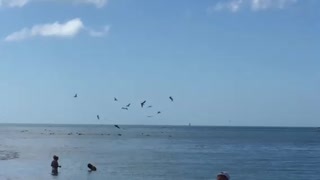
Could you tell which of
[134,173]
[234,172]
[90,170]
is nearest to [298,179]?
[234,172]

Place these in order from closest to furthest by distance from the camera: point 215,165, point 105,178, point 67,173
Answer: point 105,178 < point 67,173 < point 215,165

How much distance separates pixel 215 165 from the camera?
5091 cm

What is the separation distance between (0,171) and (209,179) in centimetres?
1467

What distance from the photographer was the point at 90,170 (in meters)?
43.6

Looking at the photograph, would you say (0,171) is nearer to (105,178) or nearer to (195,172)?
(105,178)

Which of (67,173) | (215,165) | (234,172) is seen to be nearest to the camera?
(67,173)

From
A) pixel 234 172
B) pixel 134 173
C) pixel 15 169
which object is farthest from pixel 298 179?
pixel 15 169

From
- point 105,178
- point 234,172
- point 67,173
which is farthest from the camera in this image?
point 234,172

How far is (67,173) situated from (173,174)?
24.9ft

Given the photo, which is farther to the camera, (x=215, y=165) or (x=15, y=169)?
(x=215, y=165)

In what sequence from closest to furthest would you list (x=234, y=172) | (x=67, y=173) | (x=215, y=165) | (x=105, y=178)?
(x=105, y=178)
(x=67, y=173)
(x=234, y=172)
(x=215, y=165)

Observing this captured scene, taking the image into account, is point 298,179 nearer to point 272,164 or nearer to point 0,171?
point 272,164

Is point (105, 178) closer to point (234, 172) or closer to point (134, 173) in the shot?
point (134, 173)

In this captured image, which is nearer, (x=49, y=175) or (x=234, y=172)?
(x=49, y=175)
